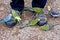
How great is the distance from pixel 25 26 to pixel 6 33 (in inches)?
9.8

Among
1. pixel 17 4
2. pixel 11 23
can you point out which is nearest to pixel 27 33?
pixel 11 23

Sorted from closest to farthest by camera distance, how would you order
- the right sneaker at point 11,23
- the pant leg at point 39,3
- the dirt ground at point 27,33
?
the dirt ground at point 27,33 → the right sneaker at point 11,23 → the pant leg at point 39,3

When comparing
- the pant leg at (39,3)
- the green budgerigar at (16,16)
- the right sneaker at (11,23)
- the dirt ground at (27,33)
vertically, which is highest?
the pant leg at (39,3)

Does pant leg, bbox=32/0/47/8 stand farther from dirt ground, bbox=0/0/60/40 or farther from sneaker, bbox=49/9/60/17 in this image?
dirt ground, bbox=0/0/60/40

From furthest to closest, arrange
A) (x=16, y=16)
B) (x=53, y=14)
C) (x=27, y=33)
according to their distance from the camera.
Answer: (x=53, y=14), (x=16, y=16), (x=27, y=33)

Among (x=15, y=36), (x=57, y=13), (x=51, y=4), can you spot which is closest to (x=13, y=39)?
(x=15, y=36)

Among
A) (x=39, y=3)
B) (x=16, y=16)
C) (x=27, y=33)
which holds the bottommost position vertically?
(x=27, y=33)

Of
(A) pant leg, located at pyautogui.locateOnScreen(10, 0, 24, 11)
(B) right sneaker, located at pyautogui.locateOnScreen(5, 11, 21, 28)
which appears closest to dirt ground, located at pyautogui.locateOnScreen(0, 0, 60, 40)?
(B) right sneaker, located at pyautogui.locateOnScreen(5, 11, 21, 28)

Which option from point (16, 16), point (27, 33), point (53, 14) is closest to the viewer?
point (27, 33)

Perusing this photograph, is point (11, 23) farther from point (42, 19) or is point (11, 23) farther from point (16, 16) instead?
point (42, 19)

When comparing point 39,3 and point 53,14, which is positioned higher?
point 39,3

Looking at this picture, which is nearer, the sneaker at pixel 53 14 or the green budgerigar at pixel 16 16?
the green budgerigar at pixel 16 16

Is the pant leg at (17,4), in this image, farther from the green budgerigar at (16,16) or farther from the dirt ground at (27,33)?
the dirt ground at (27,33)

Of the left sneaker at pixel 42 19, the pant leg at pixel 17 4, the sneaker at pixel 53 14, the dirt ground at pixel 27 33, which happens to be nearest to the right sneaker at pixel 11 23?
the dirt ground at pixel 27 33
